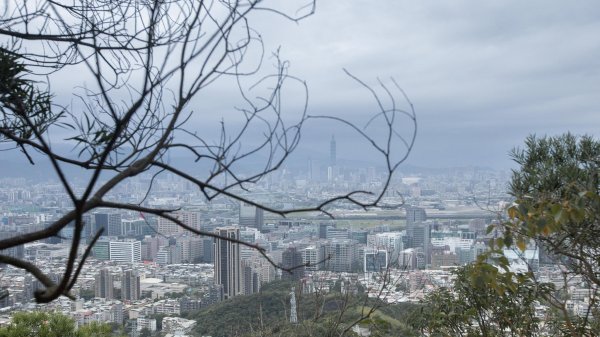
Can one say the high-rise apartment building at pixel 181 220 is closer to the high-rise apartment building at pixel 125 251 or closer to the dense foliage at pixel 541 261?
the dense foliage at pixel 541 261

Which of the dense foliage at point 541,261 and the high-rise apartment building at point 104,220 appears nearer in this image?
the high-rise apartment building at point 104,220

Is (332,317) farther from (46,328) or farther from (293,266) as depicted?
(46,328)

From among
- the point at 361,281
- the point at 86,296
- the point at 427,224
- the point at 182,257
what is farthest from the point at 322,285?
the point at 182,257

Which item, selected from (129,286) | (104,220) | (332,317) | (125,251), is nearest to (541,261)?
(332,317)

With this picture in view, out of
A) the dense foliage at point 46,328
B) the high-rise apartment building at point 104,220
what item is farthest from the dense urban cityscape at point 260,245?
the dense foliage at point 46,328

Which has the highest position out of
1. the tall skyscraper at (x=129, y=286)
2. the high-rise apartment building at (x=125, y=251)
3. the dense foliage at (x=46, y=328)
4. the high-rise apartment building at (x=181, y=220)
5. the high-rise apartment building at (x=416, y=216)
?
the high-rise apartment building at (x=181, y=220)

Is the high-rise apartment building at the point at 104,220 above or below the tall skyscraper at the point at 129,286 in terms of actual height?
above

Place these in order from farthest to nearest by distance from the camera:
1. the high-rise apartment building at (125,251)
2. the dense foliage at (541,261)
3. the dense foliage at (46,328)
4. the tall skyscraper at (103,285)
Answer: the high-rise apartment building at (125,251), the tall skyscraper at (103,285), the dense foliage at (46,328), the dense foliage at (541,261)
